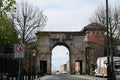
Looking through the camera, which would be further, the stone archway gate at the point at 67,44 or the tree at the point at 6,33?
the stone archway gate at the point at 67,44

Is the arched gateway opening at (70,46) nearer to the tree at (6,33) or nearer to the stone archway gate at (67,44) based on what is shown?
the stone archway gate at (67,44)

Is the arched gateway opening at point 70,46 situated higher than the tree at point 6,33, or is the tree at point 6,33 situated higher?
the arched gateway opening at point 70,46

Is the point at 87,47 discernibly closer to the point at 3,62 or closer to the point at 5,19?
the point at 3,62

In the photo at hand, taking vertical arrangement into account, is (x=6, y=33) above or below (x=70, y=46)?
below

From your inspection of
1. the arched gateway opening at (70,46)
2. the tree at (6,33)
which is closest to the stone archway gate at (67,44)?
the arched gateway opening at (70,46)

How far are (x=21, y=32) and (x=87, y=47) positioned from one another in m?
57.8

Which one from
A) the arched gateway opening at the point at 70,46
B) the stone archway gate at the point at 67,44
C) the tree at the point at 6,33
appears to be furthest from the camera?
the stone archway gate at the point at 67,44

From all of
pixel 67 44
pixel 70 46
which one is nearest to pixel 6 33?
pixel 70 46

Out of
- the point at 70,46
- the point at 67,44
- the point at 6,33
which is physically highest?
the point at 67,44

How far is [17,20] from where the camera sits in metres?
65.4

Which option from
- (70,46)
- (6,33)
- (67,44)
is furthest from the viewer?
(67,44)

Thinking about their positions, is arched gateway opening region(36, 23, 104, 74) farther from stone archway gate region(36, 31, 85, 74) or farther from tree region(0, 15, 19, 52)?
tree region(0, 15, 19, 52)

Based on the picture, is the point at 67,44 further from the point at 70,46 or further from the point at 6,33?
the point at 6,33

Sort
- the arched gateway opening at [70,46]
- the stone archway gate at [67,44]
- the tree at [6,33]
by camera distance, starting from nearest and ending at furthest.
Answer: the tree at [6,33]
the arched gateway opening at [70,46]
the stone archway gate at [67,44]
